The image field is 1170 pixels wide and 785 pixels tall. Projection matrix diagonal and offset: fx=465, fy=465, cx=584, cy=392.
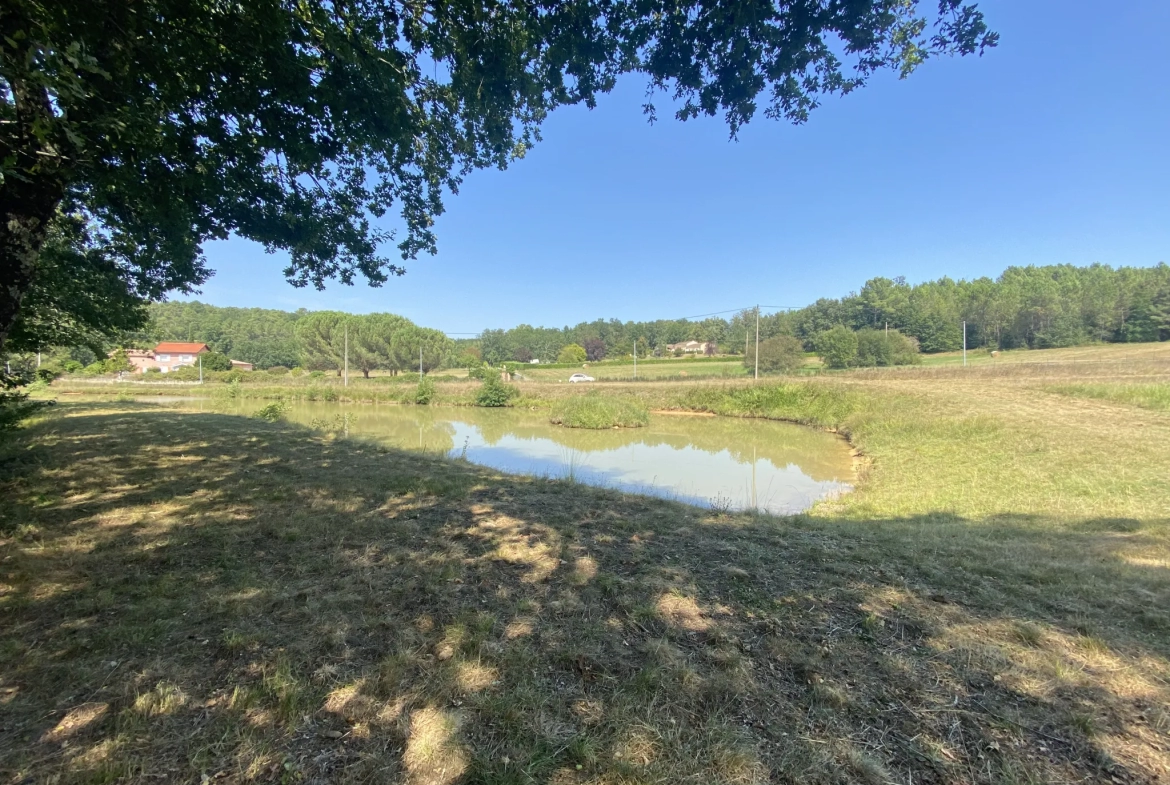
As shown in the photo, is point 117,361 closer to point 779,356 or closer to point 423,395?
point 423,395

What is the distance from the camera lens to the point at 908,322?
191 ft

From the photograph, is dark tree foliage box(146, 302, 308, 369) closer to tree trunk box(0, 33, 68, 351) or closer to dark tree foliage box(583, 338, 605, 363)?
dark tree foliage box(583, 338, 605, 363)

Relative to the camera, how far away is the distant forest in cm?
4712

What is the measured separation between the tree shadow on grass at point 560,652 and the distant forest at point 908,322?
35191mm

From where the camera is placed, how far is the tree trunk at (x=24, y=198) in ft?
8.23

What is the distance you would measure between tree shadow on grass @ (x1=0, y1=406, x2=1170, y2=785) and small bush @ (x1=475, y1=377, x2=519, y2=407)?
26.8m

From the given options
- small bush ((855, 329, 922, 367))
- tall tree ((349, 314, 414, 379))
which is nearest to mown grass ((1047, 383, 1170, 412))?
small bush ((855, 329, 922, 367))

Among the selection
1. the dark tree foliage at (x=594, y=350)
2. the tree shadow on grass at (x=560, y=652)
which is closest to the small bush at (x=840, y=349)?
the tree shadow on grass at (x=560, y=652)

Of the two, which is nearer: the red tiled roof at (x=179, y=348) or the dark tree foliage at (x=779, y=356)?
the dark tree foliage at (x=779, y=356)


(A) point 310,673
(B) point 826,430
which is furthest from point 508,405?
(A) point 310,673

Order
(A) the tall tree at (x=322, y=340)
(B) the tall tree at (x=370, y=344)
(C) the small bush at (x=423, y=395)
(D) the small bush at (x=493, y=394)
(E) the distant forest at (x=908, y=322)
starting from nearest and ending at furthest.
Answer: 1. (D) the small bush at (x=493, y=394)
2. (C) the small bush at (x=423, y=395)
3. (E) the distant forest at (x=908, y=322)
4. (B) the tall tree at (x=370, y=344)
5. (A) the tall tree at (x=322, y=340)

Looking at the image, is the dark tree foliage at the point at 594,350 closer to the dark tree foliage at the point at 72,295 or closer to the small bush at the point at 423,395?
the small bush at the point at 423,395

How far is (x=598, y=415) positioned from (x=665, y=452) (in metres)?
7.99

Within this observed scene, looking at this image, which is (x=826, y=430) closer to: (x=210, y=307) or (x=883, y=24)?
(x=883, y=24)
